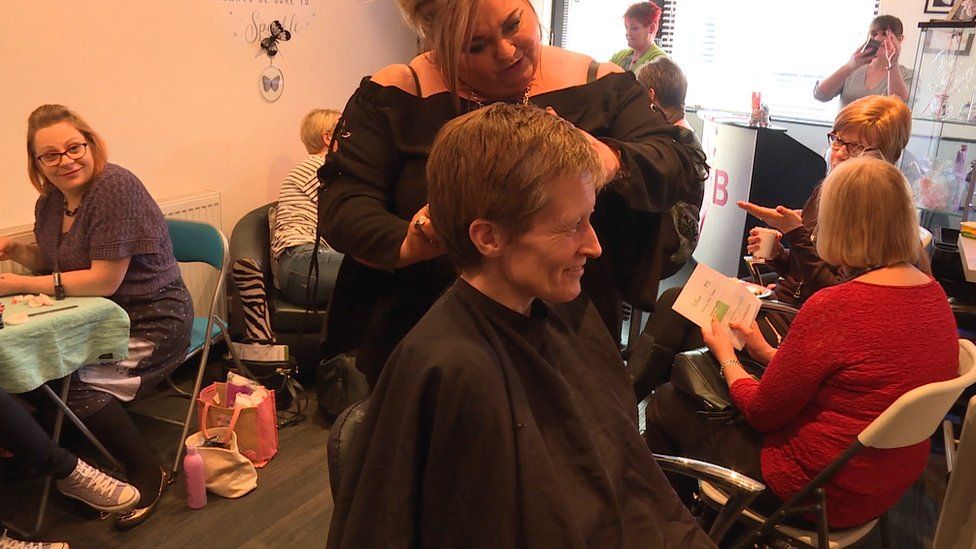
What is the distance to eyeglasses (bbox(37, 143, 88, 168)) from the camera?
2.22m

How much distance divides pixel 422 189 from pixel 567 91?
0.96 feet

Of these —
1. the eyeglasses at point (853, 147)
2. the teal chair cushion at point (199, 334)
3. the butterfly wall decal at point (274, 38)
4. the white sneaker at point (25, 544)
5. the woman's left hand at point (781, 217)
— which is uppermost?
the butterfly wall decal at point (274, 38)

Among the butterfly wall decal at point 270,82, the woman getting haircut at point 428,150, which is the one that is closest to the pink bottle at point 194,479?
the woman getting haircut at point 428,150

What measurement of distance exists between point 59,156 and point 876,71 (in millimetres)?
4001

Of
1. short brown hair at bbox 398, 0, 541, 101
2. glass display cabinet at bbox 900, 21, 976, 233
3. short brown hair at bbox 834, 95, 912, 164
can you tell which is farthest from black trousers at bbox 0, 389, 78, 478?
glass display cabinet at bbox 900, 21, 976, 233

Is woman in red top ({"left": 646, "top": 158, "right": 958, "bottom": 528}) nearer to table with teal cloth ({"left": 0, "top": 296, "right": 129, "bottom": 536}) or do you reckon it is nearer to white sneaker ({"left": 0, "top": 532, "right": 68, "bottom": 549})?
table with teal cloth ({"left": 0, "top": 296, "right": 129, "bottom": 536})

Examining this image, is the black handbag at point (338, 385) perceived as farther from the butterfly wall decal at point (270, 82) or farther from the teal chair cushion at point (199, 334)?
the butterfly wall decal at point (270, 82)

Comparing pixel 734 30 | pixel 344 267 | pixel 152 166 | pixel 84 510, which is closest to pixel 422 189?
pixel 344 267

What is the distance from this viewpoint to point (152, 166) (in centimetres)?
298

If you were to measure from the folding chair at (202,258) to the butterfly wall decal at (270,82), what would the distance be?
37.3 inches

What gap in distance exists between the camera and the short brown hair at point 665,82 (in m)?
3.05

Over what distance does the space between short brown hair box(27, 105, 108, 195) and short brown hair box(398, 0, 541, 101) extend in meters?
1.61

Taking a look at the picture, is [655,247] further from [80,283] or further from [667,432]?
[80,283]

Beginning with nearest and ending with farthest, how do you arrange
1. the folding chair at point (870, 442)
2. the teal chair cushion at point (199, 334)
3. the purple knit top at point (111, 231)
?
the folding chair at point (870, 442) → the purple knit top at point (111, 231) → the teal chair cushion at point (199, 334)
